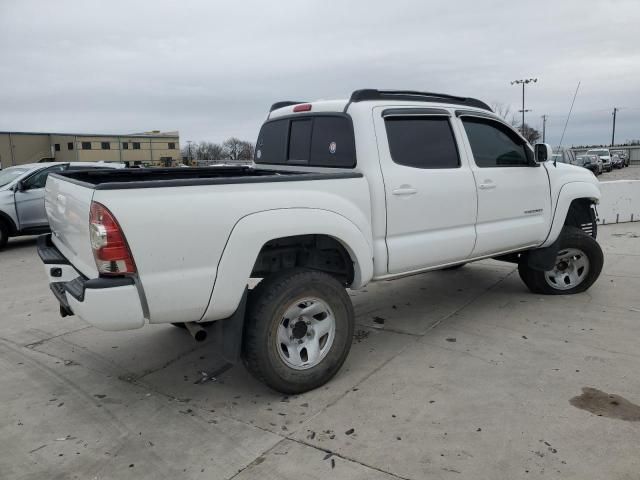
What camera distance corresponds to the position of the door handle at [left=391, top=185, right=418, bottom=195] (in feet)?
13.5

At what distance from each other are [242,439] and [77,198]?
5.91 feet

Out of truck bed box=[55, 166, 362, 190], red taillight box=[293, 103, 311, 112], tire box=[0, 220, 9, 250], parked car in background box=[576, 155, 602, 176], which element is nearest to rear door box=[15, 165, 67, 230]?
tire box=[0, 220, 9, 250]

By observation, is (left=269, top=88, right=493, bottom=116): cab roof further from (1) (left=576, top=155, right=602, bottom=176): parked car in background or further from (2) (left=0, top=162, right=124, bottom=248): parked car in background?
(1) (left=576, top=155, right=602, bottom=176): parked car in background

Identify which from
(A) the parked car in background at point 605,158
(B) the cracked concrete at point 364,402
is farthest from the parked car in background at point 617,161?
(B) the cracked concrete at point 364,402

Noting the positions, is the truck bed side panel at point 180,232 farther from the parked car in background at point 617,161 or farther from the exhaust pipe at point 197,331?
the parked car in background at point 617,161

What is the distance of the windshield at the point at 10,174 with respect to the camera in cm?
1088

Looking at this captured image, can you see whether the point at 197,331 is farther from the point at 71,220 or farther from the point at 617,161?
the point at 617,161

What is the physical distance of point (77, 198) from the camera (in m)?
Answer: 3.27

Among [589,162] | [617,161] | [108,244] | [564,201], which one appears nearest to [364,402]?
[108,244]

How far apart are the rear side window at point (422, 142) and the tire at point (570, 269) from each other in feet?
6.26

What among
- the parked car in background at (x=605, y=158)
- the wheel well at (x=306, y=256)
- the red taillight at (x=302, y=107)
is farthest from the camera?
the parked car in background at (x=605, y=158)

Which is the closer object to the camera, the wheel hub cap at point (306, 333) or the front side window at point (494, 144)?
the wheel hub cap at point (306, 333)

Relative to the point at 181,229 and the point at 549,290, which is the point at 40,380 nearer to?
the point at 181,229

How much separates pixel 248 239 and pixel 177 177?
1.67m
